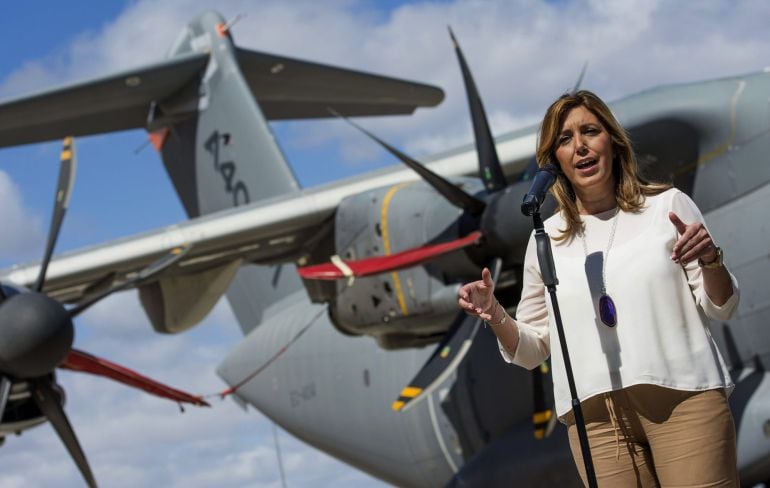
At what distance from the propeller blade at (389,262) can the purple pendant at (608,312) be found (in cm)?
482

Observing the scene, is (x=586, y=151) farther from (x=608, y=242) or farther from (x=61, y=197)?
(x=61, y=197)

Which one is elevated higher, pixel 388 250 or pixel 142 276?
pixel 142 276

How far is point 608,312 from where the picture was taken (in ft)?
6.07

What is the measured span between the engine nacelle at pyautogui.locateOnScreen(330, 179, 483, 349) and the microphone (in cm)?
488

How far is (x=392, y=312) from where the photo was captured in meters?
7.49

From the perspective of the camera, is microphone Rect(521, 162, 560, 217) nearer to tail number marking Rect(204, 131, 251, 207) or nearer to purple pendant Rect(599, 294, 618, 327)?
purple pendant Rect(599, 294, 618, 327)

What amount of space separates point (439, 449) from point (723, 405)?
6739mm

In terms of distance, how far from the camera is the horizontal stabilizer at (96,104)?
9.41m

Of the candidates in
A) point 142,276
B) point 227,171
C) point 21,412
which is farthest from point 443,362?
point 227,171

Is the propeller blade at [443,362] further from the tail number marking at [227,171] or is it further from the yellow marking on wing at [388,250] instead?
the tail number marking at [227,171]

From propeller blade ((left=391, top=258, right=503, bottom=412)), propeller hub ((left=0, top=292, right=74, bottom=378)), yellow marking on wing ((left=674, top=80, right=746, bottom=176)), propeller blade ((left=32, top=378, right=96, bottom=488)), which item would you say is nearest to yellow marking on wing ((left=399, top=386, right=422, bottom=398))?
propeller blade ((left=391, top=258, right=503, bottom=412))

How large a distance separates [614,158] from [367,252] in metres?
5.58

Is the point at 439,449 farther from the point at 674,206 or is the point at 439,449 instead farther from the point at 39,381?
the point at 674,206

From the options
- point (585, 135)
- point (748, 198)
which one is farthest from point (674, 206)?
point (748, 198)
